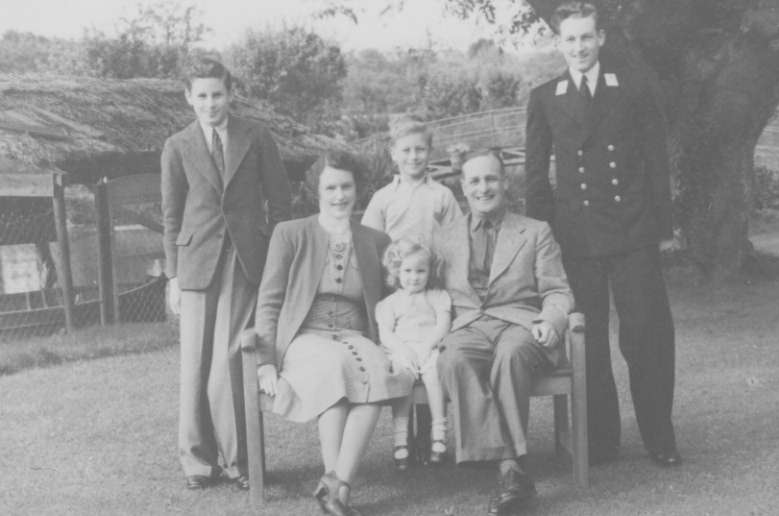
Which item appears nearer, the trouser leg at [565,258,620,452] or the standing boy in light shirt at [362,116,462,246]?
the trouser leg at [565,258,620,452]

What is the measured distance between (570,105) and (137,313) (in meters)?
9.46

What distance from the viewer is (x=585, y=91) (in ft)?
17.5

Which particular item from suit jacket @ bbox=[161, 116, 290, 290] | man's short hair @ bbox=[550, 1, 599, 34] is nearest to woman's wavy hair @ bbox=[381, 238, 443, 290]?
suit jacket @ bbox=[161, 116, 290, 290]

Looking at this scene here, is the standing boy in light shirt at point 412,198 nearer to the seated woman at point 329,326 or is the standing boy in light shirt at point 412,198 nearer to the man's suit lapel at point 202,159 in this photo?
the seated woman at point 329,326

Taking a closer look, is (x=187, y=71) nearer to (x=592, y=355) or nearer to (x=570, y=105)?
(x=570, y=105)

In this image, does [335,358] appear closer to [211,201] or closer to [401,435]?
[401,435]

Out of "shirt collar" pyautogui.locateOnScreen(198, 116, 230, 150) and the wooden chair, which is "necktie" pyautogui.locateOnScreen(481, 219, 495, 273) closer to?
the wooden chair

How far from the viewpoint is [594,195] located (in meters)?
5.34

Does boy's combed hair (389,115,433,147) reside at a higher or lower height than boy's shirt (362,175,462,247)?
higher

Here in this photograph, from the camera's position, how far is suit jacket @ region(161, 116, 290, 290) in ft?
17.5

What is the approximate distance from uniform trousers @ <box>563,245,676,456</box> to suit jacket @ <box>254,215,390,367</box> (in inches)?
44.6

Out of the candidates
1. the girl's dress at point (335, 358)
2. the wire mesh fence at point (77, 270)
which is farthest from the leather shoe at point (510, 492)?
the wire mesh fence at point (77, 270)

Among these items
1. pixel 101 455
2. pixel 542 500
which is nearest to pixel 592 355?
pixel 542 500

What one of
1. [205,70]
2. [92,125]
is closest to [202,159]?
[205,70]
